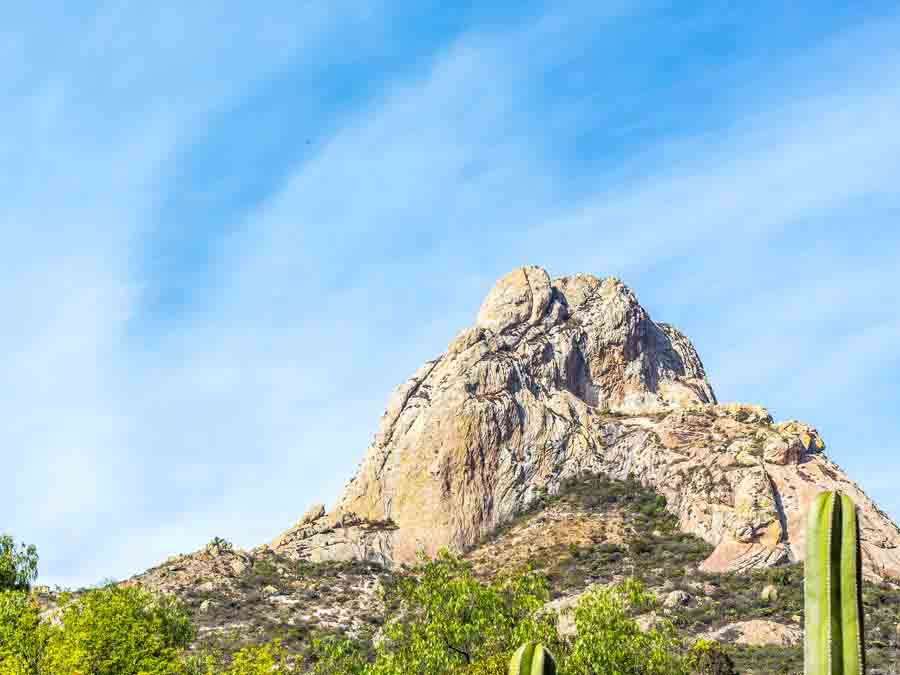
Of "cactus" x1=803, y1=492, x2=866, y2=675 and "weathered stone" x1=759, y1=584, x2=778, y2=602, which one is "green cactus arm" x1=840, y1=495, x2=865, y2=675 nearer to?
"cactus" x1=803, y1=492, x2=866, y2=675

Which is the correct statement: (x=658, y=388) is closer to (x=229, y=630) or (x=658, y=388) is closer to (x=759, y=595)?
(x=759, y=595)

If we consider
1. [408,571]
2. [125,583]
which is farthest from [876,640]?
[125,583]

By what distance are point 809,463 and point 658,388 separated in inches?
1401

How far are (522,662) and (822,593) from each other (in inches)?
120

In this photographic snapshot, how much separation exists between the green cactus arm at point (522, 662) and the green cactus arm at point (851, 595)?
9.97 feet

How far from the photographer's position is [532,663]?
411 inches

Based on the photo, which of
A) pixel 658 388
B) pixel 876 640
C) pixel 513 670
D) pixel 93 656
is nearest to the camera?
pixel 513 670

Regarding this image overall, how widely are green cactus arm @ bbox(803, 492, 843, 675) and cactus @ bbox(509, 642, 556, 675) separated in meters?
2.49

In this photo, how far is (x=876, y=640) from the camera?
66.1m

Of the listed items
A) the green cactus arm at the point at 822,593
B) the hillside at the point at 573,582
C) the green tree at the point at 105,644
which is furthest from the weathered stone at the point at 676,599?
the green cactus arm at the point at 822,593

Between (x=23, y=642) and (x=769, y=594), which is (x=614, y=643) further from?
(x=769, y=594)

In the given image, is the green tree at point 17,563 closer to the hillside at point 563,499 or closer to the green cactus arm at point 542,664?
the hillside at point 563,499

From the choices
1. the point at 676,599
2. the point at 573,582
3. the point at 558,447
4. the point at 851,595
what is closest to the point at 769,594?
the point at 676,599

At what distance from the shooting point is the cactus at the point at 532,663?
10.4 m
